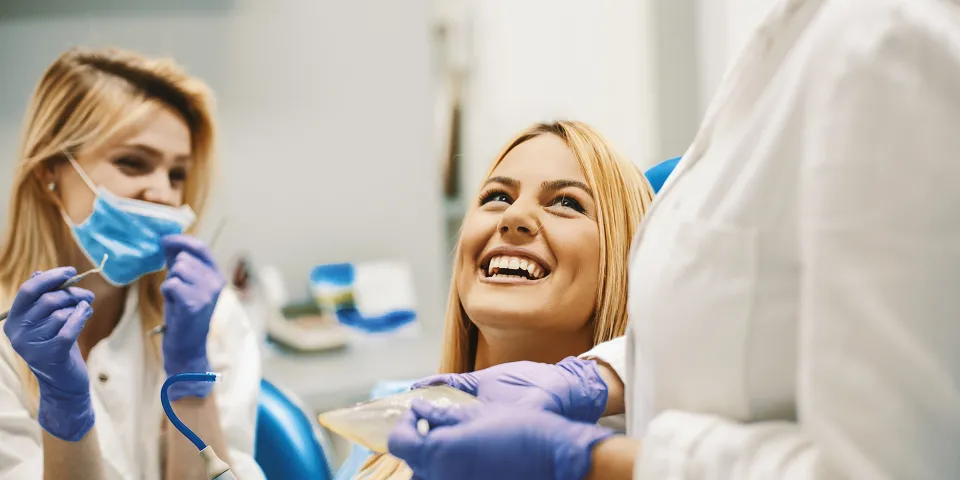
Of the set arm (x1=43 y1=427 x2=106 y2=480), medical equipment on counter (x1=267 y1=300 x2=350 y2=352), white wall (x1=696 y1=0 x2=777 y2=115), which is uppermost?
white wall (x1=696 y1=0 x2=777 y2=115)

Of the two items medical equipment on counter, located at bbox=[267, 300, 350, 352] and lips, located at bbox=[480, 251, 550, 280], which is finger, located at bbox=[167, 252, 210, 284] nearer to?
lips, located at bbox=[480, 251, 550, 280]

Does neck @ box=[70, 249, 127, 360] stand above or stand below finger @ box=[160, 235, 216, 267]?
below

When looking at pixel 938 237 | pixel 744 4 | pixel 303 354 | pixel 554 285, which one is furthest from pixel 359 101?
pixel 938 237

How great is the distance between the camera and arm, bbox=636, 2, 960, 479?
1.76 ft

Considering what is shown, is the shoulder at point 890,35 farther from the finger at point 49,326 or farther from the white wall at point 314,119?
the white wall at point 314,119

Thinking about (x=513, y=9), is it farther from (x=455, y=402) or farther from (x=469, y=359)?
(x=455, y=402)

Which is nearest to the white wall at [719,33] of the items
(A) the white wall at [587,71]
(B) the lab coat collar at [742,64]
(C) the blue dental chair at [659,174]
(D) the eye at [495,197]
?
(A) the white wall at [587,71]

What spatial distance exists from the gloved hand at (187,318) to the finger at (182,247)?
15mm

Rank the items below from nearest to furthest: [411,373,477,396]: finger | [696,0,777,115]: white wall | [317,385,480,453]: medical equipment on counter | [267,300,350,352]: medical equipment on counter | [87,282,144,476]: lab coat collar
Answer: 1. [317,385,480,453]: medical equipment on counter
2. [411,373,477,396]: finger
3. [87,282,144,476]: lab coat collar
4. [696,0,777,115]: white wall
5. [267,300,350,352]: medical equipment on counter

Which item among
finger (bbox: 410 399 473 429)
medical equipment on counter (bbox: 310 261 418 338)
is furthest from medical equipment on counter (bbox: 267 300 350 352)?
finger (bbox: 410 399 473 429)

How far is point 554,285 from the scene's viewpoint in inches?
44.3

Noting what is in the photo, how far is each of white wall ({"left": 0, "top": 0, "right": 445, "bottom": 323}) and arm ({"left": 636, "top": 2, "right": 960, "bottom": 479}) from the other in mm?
2269

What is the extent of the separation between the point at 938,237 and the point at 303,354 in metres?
2.07

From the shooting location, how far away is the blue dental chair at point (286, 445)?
138cm
